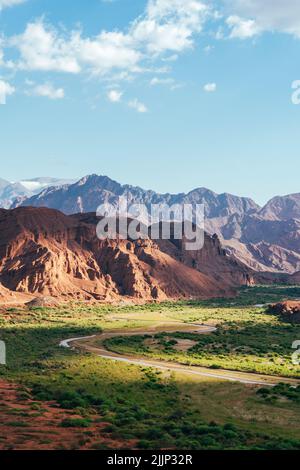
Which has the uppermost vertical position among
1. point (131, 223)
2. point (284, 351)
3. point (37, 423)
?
point (131, 223)

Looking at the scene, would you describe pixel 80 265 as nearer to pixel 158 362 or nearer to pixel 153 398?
pixel 158 362

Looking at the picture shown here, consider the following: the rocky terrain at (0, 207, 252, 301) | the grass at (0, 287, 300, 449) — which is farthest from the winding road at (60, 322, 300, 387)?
the rocky terrain at (0, 207, 252, 301)

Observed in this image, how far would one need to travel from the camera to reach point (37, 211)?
481 ft

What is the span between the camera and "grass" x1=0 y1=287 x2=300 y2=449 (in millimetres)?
25758

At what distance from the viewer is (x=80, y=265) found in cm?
13375

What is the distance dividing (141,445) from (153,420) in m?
6.11

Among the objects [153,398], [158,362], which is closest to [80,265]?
[158,362]

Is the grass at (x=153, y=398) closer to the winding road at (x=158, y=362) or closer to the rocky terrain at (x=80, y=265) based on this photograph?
the winding road at (x=158, y=362)

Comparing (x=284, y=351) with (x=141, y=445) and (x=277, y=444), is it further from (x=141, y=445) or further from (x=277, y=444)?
(x=141, y=445)

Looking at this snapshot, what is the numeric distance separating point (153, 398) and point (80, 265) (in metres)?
100

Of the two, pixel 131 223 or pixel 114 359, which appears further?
pixel 131 223

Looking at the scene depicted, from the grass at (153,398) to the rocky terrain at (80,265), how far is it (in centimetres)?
4738

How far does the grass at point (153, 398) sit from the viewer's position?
25.8 meters

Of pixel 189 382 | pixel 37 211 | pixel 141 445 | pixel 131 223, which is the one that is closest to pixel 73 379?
pixel 189 382
